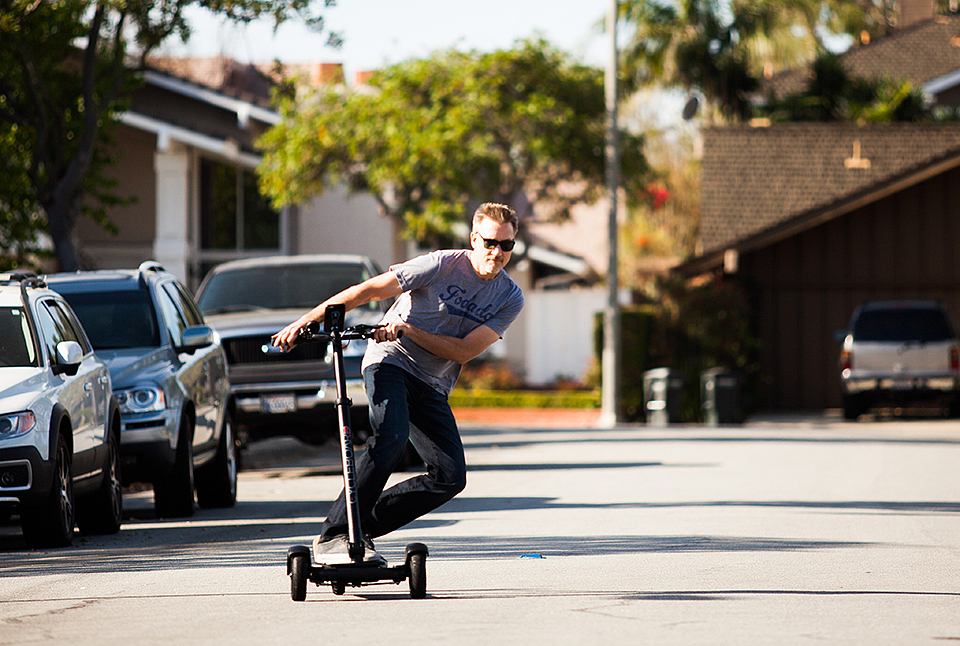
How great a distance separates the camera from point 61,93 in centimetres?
2048

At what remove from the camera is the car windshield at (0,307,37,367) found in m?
10.2

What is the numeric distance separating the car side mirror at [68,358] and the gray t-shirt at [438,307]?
3.25 m

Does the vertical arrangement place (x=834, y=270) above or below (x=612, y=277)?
above

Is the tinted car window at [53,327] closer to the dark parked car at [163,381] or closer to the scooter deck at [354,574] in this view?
the dark parked car at [163,381]

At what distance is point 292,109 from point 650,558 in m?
21.3

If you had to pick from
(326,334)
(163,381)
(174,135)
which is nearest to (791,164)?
(174,135)

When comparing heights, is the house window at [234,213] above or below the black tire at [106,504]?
above

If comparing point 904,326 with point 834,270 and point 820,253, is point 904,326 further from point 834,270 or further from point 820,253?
point 820,253

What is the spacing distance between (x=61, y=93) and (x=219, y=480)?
9630mm

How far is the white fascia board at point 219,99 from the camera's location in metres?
29.8

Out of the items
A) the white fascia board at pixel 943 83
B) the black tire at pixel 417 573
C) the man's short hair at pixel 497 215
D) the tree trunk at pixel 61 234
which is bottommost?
the black tire at pixel 417 573

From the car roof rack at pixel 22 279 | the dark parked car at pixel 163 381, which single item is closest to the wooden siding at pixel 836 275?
the dark parked car at pixel 163 381

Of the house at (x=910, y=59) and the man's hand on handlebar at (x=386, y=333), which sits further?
the house at (x=910, y=59)

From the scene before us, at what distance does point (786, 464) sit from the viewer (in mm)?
16469
